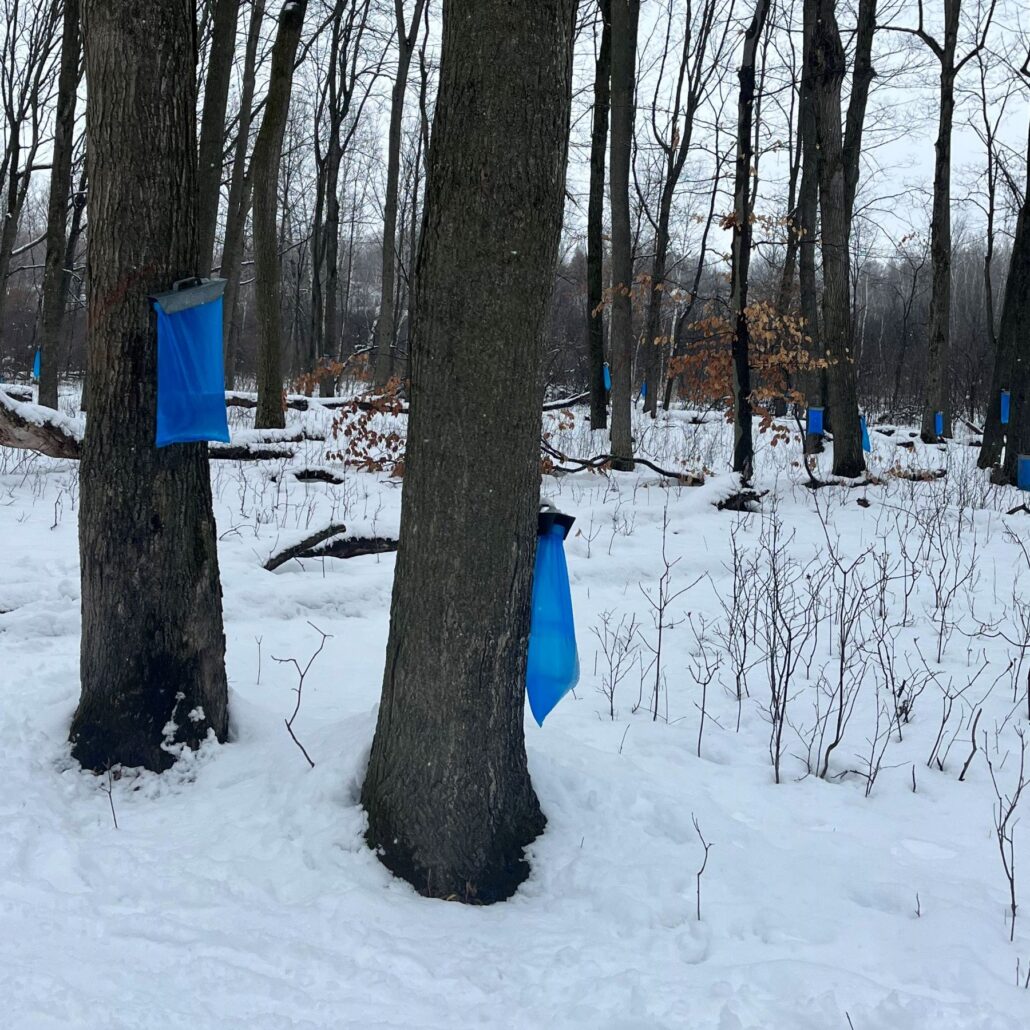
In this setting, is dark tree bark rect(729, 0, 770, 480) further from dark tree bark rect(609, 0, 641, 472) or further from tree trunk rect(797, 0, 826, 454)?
tree trunk rect(797, 0, 826, 454)

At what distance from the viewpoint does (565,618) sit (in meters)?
2.60

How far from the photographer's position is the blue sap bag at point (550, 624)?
102 inches

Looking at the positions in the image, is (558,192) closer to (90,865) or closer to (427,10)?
(90,865)

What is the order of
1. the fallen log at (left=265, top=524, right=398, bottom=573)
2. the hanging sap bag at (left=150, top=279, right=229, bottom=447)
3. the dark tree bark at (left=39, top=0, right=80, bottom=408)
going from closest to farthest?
the hanging sap bag at (left=150, top=279, right=229, bottom=447) < the fallen log at (left=265, top=524, right=398, bottom=573) < the dark tree bark at (left=39, top=0, right=80, bottom=408)

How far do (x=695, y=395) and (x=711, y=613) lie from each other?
5533 millimetres

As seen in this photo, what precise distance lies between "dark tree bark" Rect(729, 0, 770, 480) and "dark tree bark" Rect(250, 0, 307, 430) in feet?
15.4

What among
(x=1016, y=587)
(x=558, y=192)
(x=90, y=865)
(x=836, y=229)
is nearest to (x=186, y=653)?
(x=90, y=865)

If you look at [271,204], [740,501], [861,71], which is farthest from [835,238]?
[271,204]

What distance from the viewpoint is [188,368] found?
2879 mm

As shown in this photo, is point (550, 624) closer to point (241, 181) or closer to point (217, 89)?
point (217, 89)

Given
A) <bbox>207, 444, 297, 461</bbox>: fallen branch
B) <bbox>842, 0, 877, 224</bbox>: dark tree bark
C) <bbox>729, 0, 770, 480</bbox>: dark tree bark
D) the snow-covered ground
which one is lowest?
the snow-covered ground

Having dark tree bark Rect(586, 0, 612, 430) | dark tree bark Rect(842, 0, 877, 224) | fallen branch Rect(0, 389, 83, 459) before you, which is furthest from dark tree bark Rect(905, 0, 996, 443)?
fallen branch Rect(0, 389, 83, 459)

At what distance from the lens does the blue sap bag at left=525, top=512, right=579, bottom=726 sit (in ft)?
8.47

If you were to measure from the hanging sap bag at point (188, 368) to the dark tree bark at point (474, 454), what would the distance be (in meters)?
0.90
